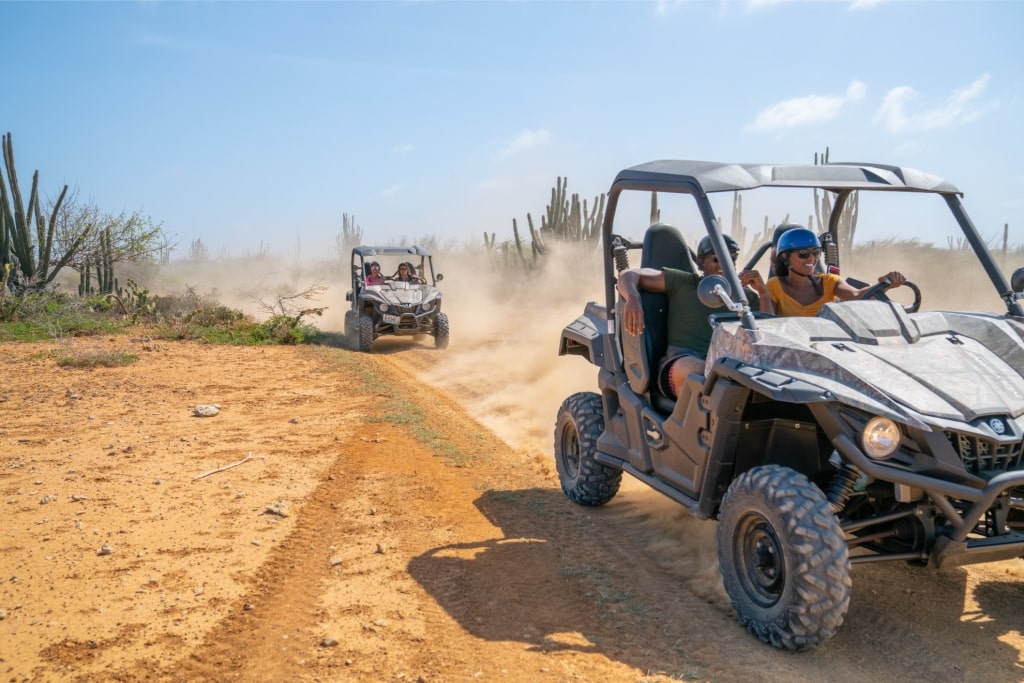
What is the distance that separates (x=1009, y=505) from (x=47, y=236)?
2053cm

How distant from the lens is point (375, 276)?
53.9 feet

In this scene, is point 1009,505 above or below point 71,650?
above

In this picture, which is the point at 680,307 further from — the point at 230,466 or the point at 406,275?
the point at 406,275

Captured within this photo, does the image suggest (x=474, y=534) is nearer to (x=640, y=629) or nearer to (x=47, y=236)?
(x=640, y=629)

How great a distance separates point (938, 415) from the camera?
3504mm

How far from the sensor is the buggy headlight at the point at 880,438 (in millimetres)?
3508

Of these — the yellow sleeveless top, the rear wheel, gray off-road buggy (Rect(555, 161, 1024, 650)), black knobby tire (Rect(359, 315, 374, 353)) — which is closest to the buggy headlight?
gray off-road buggy (Rect(555, 161, 1024, 650))

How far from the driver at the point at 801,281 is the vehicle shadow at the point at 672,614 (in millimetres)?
1540

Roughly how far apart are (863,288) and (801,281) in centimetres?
36

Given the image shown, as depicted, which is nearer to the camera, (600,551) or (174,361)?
(600,551)

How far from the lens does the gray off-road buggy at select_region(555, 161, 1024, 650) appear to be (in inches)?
138

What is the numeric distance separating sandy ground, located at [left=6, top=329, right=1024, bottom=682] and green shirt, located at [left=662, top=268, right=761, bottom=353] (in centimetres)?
122

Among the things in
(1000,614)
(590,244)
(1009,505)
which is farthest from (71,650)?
(590,244)

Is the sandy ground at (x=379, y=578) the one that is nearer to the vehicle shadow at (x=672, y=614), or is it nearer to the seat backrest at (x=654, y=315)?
the vehicle shadow at (x=672, y=614)
